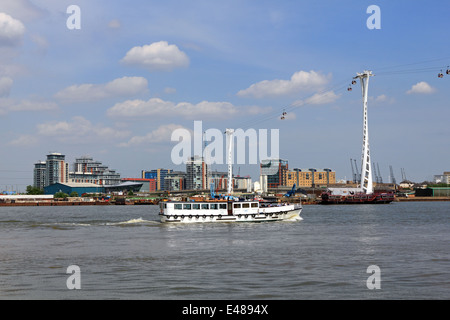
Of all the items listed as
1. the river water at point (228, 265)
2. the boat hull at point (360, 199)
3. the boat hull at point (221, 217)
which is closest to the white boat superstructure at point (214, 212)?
the boat hull at point (221, 217)

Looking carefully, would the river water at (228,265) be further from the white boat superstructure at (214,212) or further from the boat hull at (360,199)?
the boat hull at (360,199)

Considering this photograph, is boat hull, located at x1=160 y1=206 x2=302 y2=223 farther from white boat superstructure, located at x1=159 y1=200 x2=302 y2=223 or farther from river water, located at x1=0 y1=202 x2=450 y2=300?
river water, located at x1=0 y1=202 x2=450 y2=300

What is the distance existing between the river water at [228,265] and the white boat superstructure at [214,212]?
47.2 ft

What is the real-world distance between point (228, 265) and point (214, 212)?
3738 centimetres

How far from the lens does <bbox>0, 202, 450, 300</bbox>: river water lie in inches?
1001

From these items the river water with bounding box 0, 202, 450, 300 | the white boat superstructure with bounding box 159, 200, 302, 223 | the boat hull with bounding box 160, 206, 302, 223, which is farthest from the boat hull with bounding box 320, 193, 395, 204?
the river water with bounding box 0, 202, 450, 300

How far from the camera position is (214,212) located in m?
71.1

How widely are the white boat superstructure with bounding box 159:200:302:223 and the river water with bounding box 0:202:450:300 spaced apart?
14386mm

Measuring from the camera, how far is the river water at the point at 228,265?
83.4 feet

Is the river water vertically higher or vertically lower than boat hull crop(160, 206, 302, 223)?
lower

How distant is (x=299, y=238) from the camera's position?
51.2 metres

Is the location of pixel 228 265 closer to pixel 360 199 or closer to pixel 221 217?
pixel 221 217

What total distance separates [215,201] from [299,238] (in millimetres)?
24033
